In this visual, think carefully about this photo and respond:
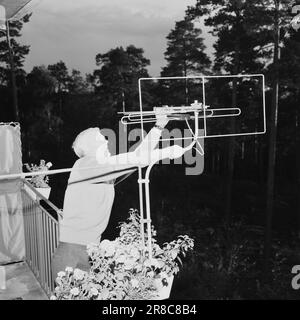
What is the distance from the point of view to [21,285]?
13.5 feet

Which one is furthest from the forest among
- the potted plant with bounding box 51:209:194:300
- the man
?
the man

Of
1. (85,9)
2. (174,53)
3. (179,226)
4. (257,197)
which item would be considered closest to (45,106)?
(85,9)

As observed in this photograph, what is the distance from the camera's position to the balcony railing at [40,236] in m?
3.64

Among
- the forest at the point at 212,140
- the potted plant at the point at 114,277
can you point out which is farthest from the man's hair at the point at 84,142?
the forest at the point at 212,140

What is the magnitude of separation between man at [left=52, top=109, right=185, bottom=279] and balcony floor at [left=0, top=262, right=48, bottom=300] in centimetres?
129

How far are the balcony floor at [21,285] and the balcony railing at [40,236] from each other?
53 millimetres

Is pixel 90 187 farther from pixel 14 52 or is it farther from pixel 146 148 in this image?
pixel 14 52

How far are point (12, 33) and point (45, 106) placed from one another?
6.62 metres

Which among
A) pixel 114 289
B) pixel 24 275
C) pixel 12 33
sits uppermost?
pixel 12 33

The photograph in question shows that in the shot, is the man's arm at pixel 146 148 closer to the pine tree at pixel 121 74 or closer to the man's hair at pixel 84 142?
the man's hair at pixel 84 142

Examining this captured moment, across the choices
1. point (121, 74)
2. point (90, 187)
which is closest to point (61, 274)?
point (90, 187)

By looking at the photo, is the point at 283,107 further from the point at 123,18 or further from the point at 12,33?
the point at 12,33

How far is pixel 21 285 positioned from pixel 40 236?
49cm
